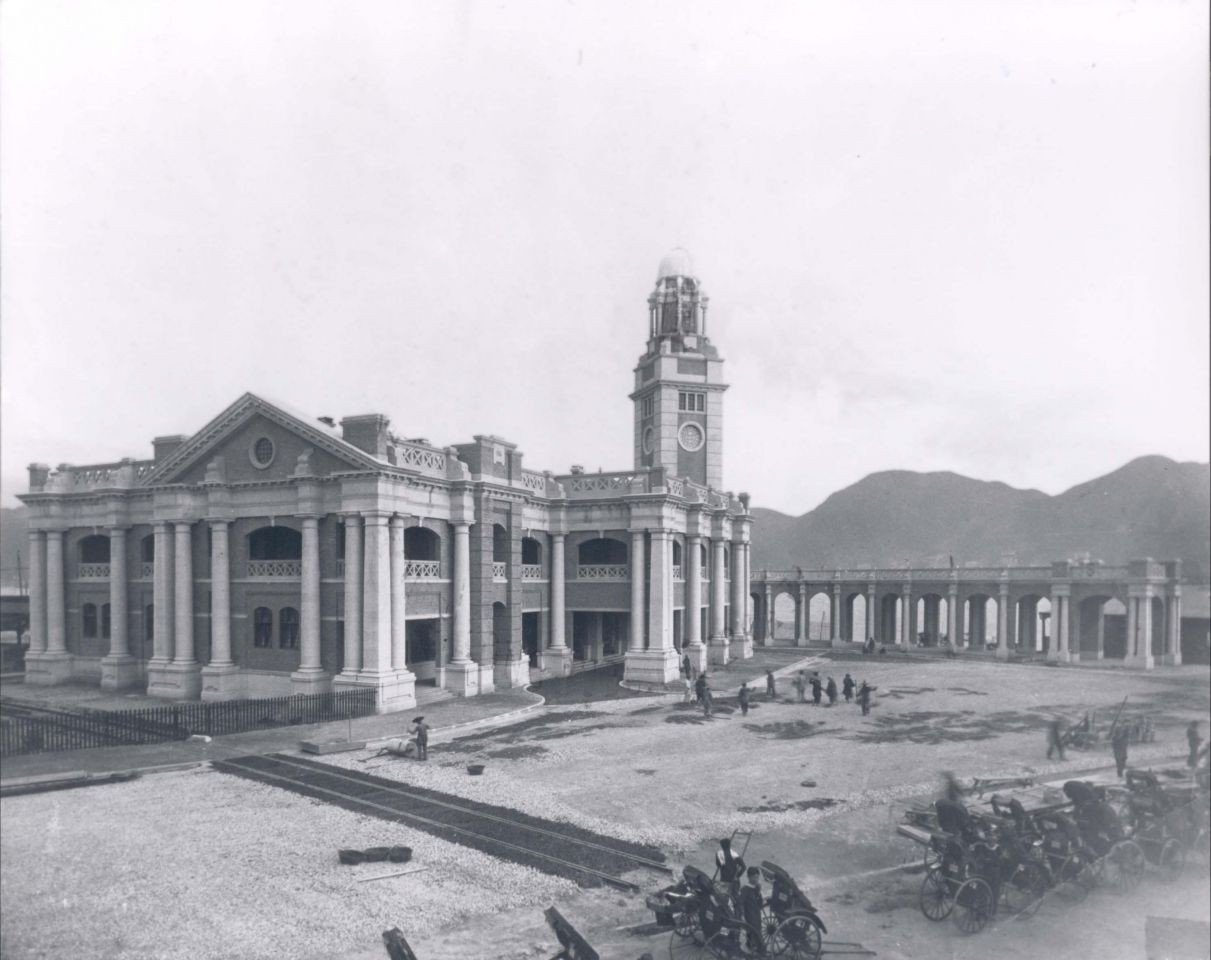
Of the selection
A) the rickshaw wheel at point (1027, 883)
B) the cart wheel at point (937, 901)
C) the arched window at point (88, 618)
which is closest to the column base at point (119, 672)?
the arched window at point (88, 618)

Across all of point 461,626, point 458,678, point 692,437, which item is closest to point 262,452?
point 461,626

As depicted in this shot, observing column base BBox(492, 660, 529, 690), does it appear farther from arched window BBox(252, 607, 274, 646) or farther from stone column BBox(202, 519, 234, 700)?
stone column BBox(202, 519, 234, 700)

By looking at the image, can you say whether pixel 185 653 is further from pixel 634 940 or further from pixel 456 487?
pixel 634 940

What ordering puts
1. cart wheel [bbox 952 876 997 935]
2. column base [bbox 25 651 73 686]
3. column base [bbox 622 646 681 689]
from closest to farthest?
cart wheel [bbox 952 876 997 935], column base [bbox 622 646 681 689], column base [bbox 25 651 73 686]

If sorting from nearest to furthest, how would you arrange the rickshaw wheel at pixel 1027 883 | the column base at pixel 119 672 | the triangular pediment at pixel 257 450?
the rickshaw wheel at pixel 1027 883 → the triangular pediment at pixel 257 450 → the column base at pixel 119 672

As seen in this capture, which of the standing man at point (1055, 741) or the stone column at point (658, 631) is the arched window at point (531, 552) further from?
the standing man at point (1055, 741)

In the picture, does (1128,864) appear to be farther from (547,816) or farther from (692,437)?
(692,437)

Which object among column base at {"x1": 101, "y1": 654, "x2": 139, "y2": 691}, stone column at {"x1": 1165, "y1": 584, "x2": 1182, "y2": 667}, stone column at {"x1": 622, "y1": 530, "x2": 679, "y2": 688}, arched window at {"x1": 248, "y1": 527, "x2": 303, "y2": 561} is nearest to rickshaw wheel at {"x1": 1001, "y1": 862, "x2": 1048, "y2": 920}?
stone column at {"x1": 622, "y1": 530, "x2": 679, "y2": 688}
